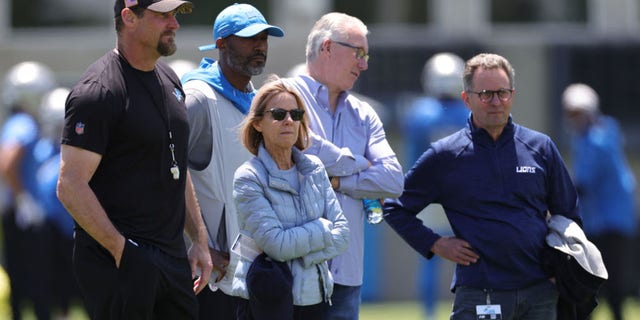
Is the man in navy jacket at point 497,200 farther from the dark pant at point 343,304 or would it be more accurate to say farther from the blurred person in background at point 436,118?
the blurred person in background at point 436,118

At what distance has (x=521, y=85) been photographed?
16703 mm

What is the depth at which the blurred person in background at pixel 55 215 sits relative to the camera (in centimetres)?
1133

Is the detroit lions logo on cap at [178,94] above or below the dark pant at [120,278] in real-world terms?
above

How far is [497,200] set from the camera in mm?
6508

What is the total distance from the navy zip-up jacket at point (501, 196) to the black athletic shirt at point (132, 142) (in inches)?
57.7

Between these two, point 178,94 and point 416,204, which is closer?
point 178,94

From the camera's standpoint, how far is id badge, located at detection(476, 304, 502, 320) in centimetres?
643

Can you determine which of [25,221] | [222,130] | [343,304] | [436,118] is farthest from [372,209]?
[25,221]

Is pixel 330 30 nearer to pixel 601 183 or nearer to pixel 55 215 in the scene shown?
pixel 55 215

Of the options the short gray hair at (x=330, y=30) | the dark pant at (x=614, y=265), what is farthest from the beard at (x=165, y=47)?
the dark pant at (x=614, y=265)

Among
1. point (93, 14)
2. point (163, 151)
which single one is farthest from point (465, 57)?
point (163, 151)

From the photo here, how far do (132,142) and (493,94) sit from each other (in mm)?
1894

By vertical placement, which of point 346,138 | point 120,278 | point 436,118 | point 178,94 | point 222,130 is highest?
point 178,94

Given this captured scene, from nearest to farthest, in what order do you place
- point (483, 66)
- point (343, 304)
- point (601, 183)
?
1. point (343, 304)
2. point (483, 66)
3. point (601, 183)
